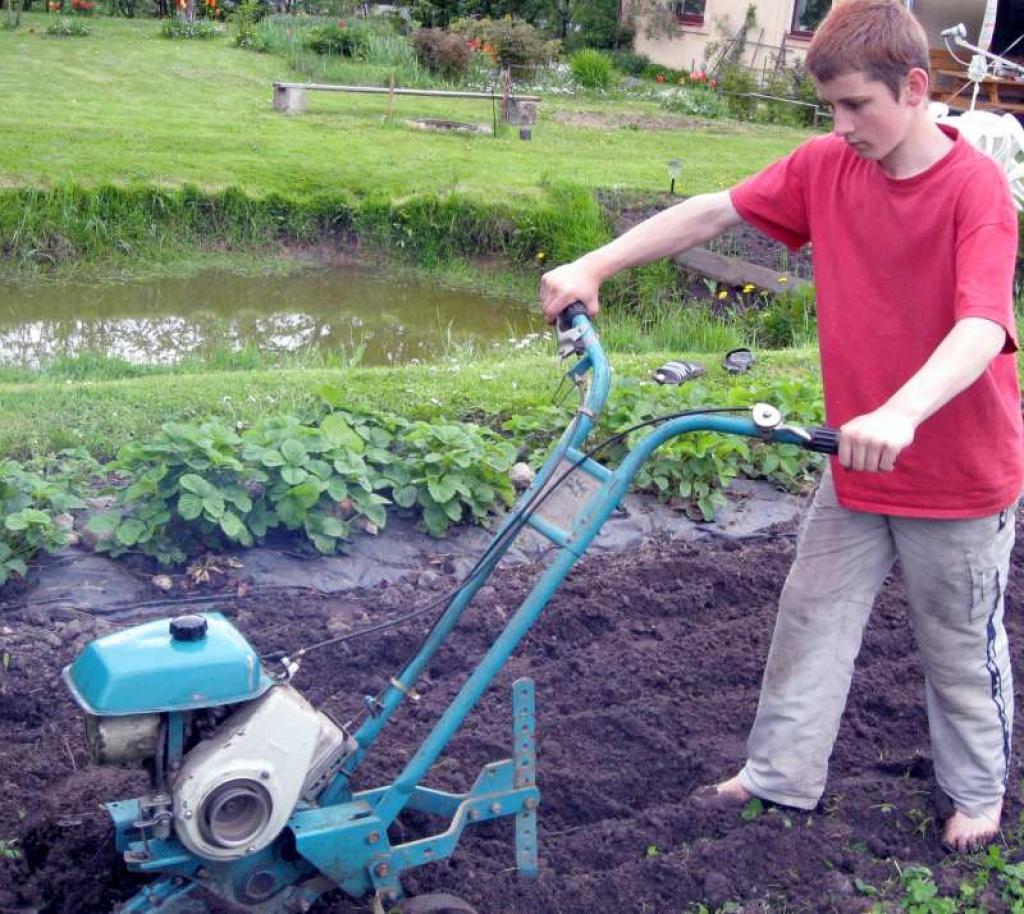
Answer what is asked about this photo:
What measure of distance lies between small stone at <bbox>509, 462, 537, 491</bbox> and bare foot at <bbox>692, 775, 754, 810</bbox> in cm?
166

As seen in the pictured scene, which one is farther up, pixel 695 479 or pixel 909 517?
pixel 909 517

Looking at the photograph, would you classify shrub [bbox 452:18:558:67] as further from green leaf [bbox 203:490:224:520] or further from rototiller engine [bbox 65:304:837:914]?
rototiller engine [bbox 65:304:837:914]

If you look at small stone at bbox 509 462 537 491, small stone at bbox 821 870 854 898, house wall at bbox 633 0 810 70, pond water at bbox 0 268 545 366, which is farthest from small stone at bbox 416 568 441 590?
house wall at bbox 633 0 810 70

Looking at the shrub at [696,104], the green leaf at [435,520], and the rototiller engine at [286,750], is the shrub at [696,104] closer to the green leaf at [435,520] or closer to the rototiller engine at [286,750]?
the green leaf at [435,520]

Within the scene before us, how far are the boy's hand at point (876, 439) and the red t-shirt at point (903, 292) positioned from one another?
448 millimetres

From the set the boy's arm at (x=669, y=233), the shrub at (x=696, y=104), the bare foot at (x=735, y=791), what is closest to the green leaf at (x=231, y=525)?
the boy's arm at (x=669, y=233)

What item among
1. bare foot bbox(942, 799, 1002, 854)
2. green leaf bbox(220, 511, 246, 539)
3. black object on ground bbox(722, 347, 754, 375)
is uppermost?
black object on ground bbox(722, 347, 754, 375)

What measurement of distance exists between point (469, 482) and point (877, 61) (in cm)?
230

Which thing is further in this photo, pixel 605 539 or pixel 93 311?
pixel 93 311

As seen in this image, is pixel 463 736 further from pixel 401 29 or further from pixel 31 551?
pixel 401 29

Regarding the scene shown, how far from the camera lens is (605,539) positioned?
4.76 m

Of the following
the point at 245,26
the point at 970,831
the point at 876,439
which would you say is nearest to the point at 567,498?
the point at 876,439

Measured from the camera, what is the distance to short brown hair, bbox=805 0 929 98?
102 inches

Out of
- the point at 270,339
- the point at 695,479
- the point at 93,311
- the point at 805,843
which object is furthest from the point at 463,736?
the point at 93,311
